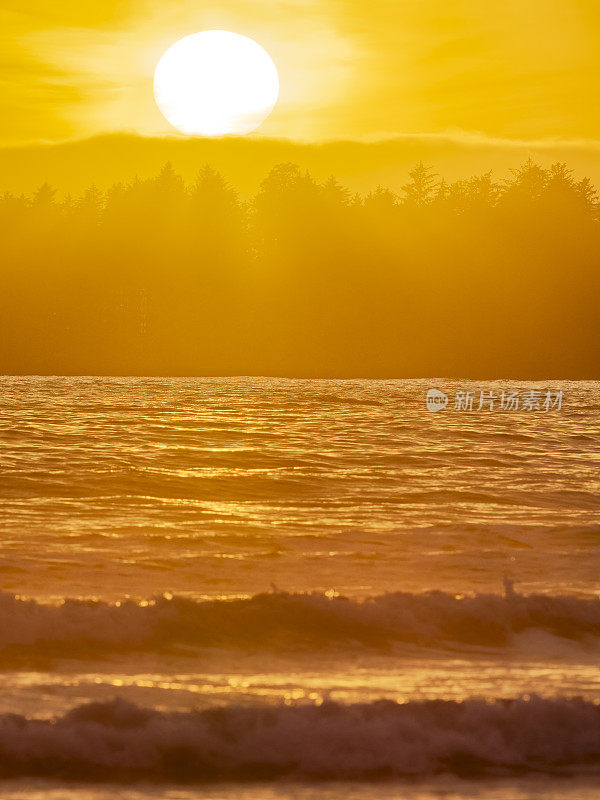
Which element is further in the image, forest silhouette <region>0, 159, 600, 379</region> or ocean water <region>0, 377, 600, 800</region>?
forest silhouette <region>0, 159, 600, 379</region>

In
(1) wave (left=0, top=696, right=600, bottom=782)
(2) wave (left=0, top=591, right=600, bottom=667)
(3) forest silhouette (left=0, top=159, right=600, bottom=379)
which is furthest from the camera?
(3) forest silhouette (left=0, top=159, right=600, bottom=379)

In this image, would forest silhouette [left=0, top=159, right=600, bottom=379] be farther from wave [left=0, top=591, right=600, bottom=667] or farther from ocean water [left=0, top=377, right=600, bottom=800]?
wave [left=0, top=591, right=600, bottom=667]

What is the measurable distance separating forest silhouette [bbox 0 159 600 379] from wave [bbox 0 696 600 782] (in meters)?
59.0

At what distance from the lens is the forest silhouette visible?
6794 cm

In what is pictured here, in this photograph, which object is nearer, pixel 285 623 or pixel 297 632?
pixel 297 632

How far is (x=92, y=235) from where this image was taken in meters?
77.6


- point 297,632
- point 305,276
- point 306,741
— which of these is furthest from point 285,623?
point 305,276

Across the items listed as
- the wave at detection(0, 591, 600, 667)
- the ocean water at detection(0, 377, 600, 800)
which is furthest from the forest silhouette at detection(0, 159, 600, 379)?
the wave at detection(0, 591, 600, 667)

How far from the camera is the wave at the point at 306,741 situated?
5293 mm

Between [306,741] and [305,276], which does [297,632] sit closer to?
[306,741]

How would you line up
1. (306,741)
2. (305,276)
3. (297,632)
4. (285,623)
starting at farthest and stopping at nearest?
(305,276) → (285,623) → (297,632) → (306,741)

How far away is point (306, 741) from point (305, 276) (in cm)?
6936

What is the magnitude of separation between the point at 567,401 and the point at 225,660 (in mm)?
26796

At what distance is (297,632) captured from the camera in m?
7.32
